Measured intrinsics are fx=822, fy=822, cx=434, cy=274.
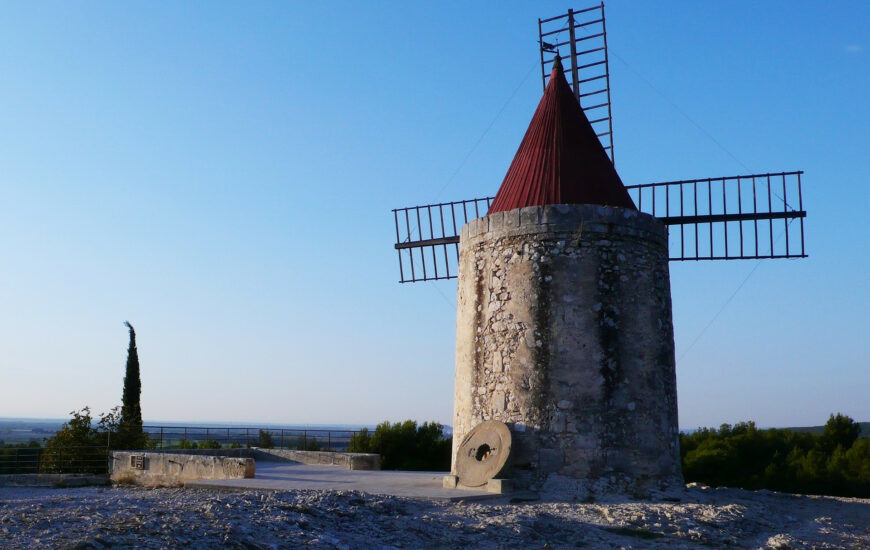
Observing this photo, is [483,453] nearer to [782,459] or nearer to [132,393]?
[782,459]

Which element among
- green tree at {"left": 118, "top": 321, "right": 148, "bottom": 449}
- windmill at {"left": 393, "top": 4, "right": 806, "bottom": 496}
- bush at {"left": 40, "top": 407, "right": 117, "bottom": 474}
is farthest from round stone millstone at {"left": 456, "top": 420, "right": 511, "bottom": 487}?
green tree at {"left": 118, "top": 321, "right": 148, "bottom": 449}

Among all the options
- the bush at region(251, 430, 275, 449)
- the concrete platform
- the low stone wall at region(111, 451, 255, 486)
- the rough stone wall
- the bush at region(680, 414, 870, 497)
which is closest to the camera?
the concrete platform

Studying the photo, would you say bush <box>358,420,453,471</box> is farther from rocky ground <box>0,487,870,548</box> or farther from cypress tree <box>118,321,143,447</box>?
rocky ground <box>0,487,870,548</box>

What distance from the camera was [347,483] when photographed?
1156cm

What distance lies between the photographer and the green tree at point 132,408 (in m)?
Result: 20.4

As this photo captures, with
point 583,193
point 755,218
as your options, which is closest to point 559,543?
point 583,193

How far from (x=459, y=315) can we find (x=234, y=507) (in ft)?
17.9

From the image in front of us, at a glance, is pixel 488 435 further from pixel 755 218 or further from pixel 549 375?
pixel 755 218

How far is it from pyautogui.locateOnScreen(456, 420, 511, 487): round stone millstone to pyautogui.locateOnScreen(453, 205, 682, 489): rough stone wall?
0.72 ft

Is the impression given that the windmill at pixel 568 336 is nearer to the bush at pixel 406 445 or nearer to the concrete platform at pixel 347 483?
the concrete platform at pixel 347 483

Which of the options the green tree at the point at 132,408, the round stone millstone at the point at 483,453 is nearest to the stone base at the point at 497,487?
the round stone millstone at the point at 483,453

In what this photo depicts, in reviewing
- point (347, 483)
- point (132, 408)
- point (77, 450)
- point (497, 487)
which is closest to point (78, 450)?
point (77, 450)

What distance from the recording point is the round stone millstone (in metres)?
10.6

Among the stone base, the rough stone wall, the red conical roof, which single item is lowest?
the stone base
